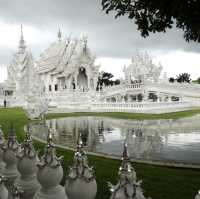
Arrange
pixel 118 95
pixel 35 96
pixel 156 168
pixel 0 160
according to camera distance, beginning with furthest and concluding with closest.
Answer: pixel 118 95, pixel 35 96, pixel 156 168, pixel 0 160

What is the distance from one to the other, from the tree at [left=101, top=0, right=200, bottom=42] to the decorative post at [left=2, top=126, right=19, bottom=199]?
9.85 feet

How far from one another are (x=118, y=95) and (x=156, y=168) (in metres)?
38.5

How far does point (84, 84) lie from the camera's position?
55344mm

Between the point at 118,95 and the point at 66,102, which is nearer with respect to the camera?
the point at 66,102

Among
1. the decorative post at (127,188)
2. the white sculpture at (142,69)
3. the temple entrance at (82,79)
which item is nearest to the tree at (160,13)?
the decorative post at (127,188)

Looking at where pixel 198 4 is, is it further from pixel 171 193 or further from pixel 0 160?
pixel 0 160

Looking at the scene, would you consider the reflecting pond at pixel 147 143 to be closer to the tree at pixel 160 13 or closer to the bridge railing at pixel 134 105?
the tree at pixel 160 13

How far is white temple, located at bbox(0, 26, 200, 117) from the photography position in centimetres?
3488

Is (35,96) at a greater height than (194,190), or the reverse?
(35,96)

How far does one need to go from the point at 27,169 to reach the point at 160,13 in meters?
3.88

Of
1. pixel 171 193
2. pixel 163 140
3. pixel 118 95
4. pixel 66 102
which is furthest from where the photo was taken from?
pixel 118 95

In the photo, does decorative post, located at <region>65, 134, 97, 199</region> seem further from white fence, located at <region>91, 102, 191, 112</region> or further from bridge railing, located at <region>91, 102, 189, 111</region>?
bridge railing, located at <region>91, 102, 189, 111</region>

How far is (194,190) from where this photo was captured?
254 inches

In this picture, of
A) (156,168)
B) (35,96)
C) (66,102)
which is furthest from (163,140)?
(66,102)
